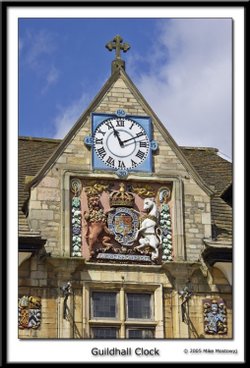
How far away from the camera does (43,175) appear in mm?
30812

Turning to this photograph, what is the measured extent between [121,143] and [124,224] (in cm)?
150

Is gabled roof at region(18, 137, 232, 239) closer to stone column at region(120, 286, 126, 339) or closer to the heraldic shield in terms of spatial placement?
the heraldic shield

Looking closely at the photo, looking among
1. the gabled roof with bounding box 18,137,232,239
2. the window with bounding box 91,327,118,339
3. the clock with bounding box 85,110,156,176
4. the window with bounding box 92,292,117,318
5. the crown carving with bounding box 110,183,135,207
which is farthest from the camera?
the gabled roof with bounding box 18,137,232,239

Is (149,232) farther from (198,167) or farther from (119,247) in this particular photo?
(198,167)

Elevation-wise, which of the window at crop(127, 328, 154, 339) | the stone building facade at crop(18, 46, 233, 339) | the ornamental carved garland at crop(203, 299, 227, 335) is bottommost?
the window at crop(127, 328, 154, 339)

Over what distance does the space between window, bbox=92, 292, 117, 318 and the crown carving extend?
1.67 meters

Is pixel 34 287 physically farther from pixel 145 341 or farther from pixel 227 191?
pixel 227 191

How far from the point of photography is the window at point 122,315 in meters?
30.0

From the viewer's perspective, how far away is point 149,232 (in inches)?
1206

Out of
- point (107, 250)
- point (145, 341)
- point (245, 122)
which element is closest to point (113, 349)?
point (145, 341)

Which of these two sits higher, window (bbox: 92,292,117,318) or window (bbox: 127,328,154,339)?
window (bbox: 92,292,117,318)

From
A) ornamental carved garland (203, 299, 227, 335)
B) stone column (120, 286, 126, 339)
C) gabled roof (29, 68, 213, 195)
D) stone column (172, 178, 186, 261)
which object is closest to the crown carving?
stone column (172, 178, 186, 261)

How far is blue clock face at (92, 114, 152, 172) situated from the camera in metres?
31.0

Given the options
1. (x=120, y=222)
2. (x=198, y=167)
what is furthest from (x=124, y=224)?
(x=198, y=167)
